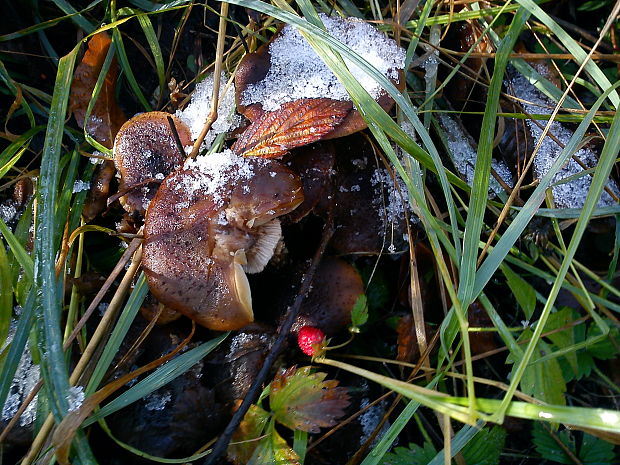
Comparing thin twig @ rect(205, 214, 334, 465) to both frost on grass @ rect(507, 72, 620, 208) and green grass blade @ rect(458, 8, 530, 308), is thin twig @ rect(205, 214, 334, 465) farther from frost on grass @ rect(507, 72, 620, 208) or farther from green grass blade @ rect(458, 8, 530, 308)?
frost on grass @ rect(507, 72, 620, 208)

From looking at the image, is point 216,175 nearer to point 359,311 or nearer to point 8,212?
point 359,311

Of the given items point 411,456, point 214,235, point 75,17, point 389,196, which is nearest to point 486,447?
point 411,456

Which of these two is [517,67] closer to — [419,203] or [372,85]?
[372,85]

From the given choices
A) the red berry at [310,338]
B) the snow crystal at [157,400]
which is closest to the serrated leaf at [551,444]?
the red berry at [310,338]

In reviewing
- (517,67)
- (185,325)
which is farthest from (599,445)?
(185,325)

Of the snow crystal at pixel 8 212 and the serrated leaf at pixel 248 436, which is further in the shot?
the snow crystal at pixel 8 212

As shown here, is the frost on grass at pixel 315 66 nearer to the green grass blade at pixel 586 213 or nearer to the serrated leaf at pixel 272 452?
the green grass blade at pixel 586 213
